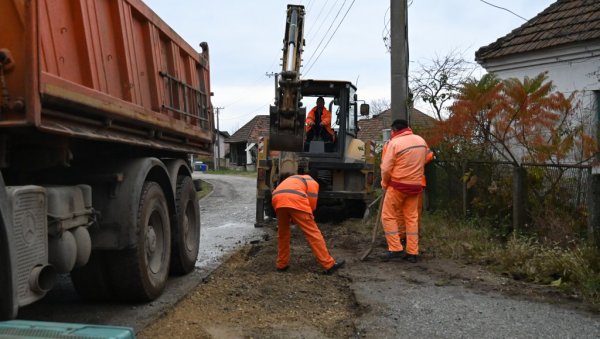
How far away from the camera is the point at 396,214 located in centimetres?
745

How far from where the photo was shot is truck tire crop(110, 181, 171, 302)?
508 cm

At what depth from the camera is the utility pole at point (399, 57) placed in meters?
10.2

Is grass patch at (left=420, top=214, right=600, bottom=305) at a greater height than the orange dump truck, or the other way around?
the orange dump truck

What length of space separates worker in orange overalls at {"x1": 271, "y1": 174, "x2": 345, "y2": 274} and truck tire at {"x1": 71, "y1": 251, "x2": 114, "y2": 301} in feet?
6.56

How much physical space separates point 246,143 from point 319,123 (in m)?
53.5

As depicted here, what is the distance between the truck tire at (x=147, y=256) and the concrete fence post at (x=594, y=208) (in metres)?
4.22

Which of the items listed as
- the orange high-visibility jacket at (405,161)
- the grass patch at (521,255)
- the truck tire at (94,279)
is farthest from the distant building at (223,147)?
the truck tire at (94,279)

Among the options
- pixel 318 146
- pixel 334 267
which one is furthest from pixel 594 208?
pixel 318 146

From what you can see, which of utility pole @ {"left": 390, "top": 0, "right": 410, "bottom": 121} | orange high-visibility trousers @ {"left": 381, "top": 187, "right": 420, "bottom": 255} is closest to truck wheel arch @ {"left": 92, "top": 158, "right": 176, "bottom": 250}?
orange high-visibility trousers @ {"left": 381, "top": 187, "right": 420, "bottom": 255}

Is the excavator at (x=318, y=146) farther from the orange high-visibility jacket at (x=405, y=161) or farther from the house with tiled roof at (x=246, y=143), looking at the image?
the house with tiled roof at (x=246, y=143)

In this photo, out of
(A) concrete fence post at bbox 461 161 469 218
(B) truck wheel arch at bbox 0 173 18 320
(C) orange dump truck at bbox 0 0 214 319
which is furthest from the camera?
(A) concrete fence post at bbox 461 161 469 218

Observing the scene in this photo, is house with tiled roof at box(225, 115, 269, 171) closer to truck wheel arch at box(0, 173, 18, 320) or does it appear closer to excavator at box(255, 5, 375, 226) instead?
excavator at box(255, 5, 375, 226)

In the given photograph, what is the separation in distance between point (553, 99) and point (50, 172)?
21.0ft

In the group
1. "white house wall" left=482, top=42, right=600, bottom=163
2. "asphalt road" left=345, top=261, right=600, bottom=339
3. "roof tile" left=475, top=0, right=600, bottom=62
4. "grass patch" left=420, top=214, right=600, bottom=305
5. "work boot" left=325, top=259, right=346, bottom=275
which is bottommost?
"asphalt road" left=345, top=261, right=600, bottom=339
